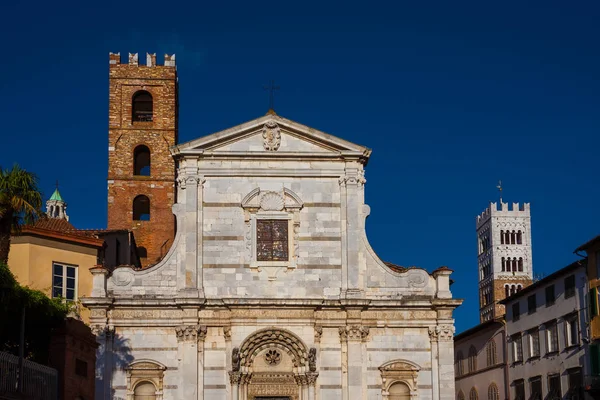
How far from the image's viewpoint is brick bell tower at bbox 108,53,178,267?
52375 mm

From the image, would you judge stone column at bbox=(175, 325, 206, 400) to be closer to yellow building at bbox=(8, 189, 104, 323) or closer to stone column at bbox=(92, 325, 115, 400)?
stone column at bbox=(92, 325, 115, 400)

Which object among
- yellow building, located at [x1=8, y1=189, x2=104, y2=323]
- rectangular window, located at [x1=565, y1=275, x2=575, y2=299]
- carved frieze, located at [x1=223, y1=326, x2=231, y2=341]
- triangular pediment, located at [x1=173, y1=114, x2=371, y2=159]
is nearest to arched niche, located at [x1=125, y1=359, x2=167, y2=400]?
carved frieze, located at [x1=223, y1=326, x2=231, y2=341]

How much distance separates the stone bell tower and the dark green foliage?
80280mm

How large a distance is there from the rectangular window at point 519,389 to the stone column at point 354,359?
1590cm

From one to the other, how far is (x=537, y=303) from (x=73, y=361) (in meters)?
25.5

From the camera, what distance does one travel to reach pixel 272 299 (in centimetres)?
3612

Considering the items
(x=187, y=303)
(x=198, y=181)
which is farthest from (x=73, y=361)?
(x=198, y=181)

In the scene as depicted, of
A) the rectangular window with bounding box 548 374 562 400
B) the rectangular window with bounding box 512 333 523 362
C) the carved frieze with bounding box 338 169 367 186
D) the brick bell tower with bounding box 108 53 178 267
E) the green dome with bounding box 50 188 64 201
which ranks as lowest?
the rectangular window with bounding box 548 374 562 400

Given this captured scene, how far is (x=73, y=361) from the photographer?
2900 centimetres

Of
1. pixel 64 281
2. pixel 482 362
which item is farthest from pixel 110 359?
pixel 482 362

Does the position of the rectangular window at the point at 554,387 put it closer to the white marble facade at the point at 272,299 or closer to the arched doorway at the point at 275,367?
the white marble facade at the point at 272,299

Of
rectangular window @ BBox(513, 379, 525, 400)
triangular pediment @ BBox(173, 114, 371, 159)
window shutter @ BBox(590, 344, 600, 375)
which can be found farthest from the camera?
rectangular window @ BBox(513, 379, 525, 400)

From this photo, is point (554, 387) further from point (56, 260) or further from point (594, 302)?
point (56, 260)

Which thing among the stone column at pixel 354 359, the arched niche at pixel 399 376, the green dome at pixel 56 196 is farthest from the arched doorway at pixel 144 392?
the green dome at pixel 56 196
